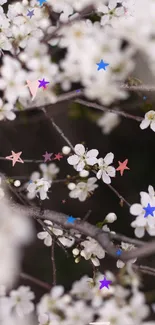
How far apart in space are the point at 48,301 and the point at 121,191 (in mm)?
1085

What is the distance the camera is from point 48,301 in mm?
1334

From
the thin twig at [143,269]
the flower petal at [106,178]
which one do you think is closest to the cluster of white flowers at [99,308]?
the thin twig at [143,269]

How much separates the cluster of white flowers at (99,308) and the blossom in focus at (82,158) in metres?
0.35

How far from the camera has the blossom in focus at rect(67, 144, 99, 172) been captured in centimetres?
146

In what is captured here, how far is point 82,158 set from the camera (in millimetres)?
1476

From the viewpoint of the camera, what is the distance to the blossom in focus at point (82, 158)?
1.46 metres

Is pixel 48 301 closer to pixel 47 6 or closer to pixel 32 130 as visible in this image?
pixel 47 6

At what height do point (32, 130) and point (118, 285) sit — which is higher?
point (32, 130)

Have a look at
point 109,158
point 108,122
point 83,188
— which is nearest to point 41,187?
point 83,188

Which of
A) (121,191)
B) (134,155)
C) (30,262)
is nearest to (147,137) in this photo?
(134,155)

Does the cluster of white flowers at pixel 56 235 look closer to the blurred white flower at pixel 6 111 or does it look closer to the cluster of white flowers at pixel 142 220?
the cluster of white flowers at pixel 142 220

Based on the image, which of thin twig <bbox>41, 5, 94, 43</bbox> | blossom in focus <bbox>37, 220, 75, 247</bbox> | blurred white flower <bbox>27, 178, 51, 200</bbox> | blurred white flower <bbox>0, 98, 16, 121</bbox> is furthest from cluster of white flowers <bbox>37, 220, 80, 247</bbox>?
thin twig <bbox>41, 5, 94, 43</bbox>

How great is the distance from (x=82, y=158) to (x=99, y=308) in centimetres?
46

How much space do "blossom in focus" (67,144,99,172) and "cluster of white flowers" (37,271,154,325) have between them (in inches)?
14.0
